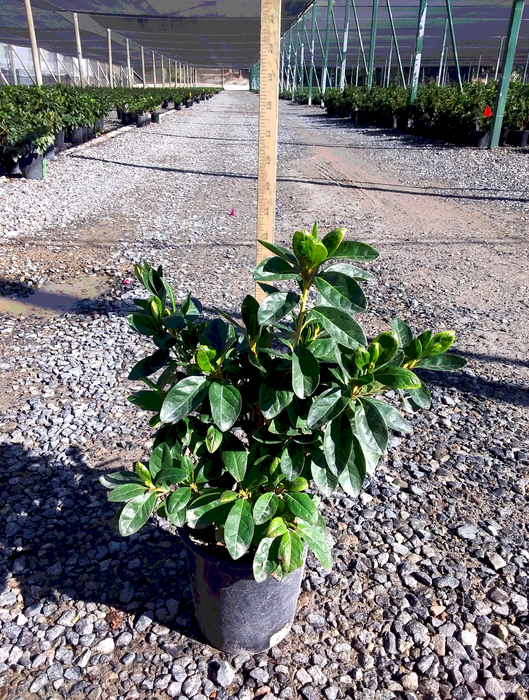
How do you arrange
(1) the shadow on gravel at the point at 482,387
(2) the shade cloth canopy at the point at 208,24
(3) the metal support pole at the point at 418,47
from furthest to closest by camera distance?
(2) the shade cloth canopy at the point at 208,24 < (3) the metal support pole at the point at 418,47 < (1) the shadow on gravel at the point at 482,387

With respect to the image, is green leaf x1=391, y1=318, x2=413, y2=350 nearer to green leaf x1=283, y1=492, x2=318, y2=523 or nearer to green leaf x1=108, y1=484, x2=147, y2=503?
green leaf x1=283, y1=492, x2=318, y2=523

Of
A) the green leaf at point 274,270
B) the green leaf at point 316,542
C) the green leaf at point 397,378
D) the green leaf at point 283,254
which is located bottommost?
the green leaf at point 316,542

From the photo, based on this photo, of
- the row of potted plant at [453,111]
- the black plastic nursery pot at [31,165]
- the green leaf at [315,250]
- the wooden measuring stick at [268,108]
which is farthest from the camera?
the row of potted plant at [453,111]

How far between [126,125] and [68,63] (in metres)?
27.2

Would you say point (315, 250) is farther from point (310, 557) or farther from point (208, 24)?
point (208, 24)

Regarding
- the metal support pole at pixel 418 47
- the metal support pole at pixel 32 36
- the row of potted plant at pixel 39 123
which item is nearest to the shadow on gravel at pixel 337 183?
the row of potted plant at pixel 39 123

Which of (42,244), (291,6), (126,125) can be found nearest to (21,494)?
(42,244)

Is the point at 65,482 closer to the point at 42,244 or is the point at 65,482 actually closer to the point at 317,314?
the point at 317,314

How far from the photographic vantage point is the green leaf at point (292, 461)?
51.3 inches

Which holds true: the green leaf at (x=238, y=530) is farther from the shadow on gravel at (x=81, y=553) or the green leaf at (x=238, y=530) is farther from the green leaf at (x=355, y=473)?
the shadow on gravel at (x=81, y=553)

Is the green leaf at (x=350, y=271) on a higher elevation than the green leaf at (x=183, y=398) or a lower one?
higher

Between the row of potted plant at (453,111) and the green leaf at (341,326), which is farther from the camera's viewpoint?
the row of potted plant at (453,111)

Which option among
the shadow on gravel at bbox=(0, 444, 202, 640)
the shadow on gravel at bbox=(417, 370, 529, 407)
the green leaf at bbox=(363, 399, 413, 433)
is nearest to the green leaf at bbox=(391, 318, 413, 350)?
the green leaf at bbox=(363, 399, 413, 433)

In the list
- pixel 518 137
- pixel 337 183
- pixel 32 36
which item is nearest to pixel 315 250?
pixel 337 183
